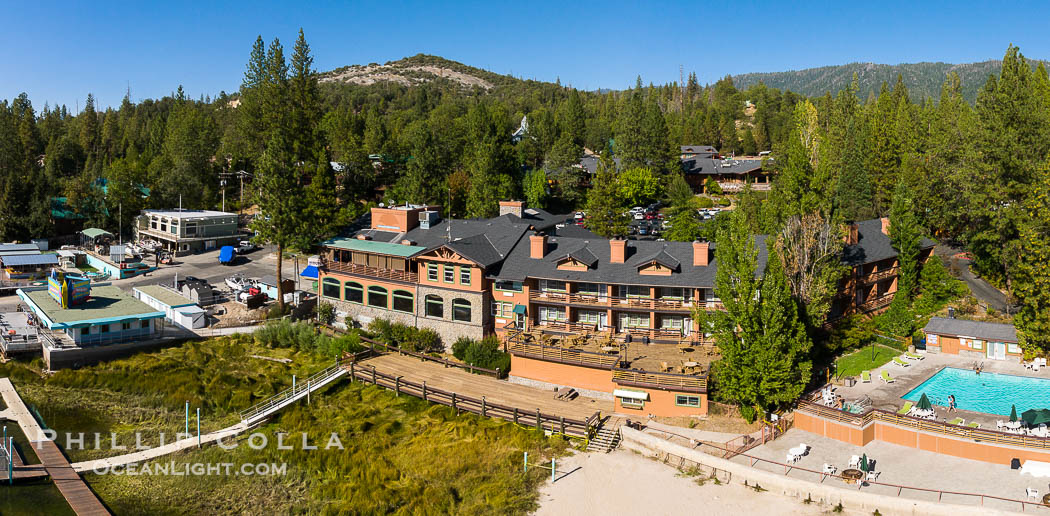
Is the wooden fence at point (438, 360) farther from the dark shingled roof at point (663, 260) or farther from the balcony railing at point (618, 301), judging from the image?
the dark shingled roof at point (663, 260)

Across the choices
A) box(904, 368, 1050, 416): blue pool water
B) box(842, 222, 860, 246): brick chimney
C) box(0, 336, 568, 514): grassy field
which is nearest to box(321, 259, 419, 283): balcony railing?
box(0, 336, 568, 514): grassy field

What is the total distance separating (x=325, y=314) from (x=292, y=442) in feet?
58.7

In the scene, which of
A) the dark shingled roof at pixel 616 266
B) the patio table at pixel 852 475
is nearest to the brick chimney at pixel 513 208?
the dark shingled roof at pixel 616 266

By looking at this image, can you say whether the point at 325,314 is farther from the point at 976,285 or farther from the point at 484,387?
the point at 976,285

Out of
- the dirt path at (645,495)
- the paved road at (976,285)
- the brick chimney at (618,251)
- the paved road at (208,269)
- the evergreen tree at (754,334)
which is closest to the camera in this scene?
the dirt path at (645,495)

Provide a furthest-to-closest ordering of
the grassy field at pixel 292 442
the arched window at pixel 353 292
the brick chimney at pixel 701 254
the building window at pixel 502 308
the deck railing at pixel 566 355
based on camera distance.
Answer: the arched window at pixel 353 292
the building window at pixel 502 308
the brick chimney at pixel 701 254
the deck railing at pixel 566 355
the grassy field at pixel 292 442

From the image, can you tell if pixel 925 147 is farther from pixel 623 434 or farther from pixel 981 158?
pixel 623 434

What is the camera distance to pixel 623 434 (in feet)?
114

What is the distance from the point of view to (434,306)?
48375 mm

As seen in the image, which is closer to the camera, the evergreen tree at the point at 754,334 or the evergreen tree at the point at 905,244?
the evergreen tree at the point at 754,334

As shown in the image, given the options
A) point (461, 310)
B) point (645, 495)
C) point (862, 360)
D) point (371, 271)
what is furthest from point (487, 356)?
point (862, 360)

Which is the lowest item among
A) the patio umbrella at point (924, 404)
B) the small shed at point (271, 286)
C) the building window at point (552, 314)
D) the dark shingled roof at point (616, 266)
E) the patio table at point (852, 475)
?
the patio table at point (852, 475)

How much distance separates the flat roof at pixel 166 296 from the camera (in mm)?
54375

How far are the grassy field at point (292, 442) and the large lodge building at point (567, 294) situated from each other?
19.9 ft
